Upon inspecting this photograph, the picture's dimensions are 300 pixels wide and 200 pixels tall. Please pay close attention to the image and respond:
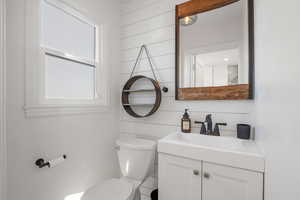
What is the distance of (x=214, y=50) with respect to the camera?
1354 mm

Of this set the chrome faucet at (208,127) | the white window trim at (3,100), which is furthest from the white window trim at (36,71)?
the chrome faucet at (208,127)

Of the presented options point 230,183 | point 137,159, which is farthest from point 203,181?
point 137,159

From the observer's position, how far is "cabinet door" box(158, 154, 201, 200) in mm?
1002

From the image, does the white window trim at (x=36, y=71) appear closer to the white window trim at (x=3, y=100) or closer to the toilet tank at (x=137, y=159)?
the white window trim at (x=3, y=100)

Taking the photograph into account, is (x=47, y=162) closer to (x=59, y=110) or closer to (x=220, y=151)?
(x=59, y=110)

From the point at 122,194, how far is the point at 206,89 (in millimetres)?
1132

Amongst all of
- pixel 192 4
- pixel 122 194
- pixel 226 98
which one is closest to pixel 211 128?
pixel 226 98

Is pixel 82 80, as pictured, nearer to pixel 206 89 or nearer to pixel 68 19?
pixel 68 19

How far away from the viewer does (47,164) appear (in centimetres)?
109

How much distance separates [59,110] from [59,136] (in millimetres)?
219

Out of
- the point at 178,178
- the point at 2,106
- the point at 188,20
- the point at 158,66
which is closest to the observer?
the point at 2,106

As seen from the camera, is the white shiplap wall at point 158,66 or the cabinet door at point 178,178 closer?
the cabinet door at point 178,178

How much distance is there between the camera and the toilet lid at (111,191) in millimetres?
1081

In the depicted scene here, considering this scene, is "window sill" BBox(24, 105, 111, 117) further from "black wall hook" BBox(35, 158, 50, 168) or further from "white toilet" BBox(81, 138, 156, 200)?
"white toilet" BBox(81, 138, 156, 200)
